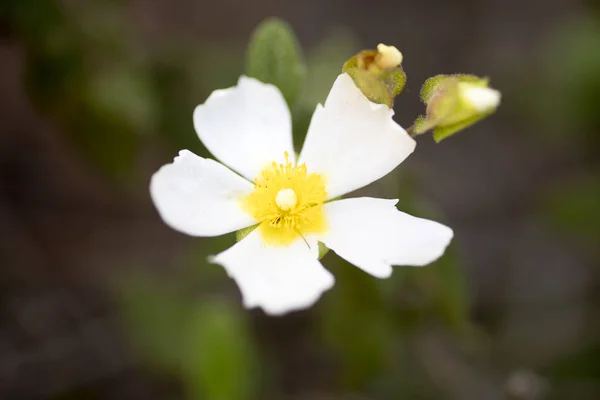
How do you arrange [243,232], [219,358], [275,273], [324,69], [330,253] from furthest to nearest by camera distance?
[324,69] → [219,358] → [330,253] → [243,232] → [275,273]

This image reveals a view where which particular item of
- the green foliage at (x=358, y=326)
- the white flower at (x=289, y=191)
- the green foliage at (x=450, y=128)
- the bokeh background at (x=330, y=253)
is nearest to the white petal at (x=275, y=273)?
the white flower at (x=289, y=191)

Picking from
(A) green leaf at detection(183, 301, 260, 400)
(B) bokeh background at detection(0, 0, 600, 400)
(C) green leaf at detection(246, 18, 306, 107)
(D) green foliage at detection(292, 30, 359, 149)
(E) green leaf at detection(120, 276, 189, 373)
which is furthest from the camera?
(E) green leaf at detection(120, 276, 189, 373)

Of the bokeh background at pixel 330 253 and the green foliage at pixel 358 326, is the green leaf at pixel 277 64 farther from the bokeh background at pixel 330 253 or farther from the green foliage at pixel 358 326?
the green foliage at pixel 358 326

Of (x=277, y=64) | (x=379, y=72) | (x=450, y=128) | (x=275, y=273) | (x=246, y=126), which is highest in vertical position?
(x=277, y=64)

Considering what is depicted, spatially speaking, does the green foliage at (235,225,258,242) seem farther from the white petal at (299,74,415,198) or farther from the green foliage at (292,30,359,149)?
the green foliage at (292,30,359,149)

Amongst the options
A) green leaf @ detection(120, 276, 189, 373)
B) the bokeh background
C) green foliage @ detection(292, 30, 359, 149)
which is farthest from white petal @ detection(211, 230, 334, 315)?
green leaf @ detection(120, 276, 189, 373)

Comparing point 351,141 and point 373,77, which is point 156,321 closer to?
point 351,141

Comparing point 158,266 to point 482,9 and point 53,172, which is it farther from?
point 482,9

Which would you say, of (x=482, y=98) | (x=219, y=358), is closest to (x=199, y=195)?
(x=482, y=98)
